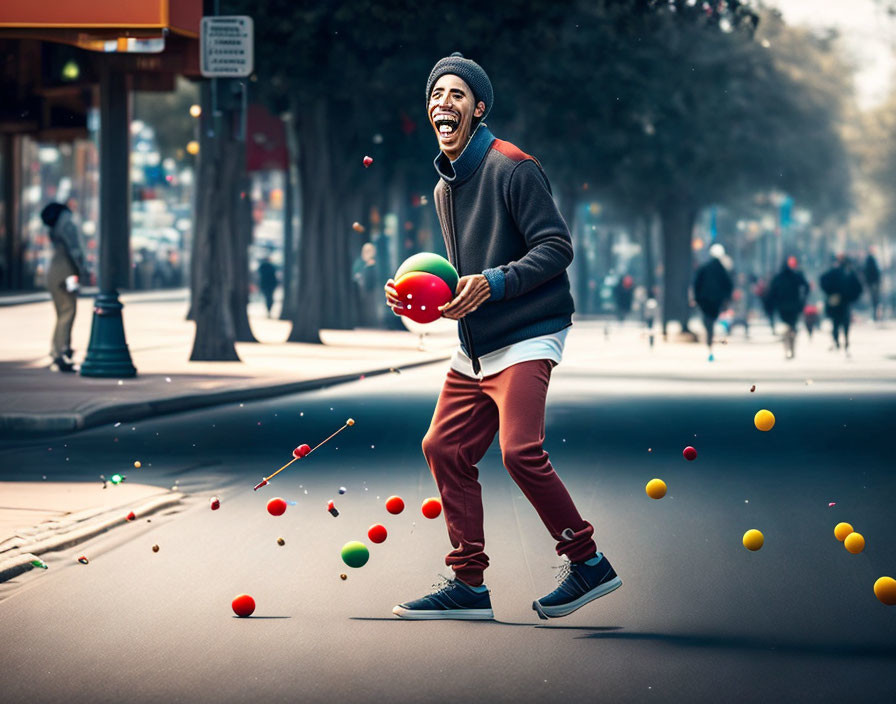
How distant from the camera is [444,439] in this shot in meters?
6.46

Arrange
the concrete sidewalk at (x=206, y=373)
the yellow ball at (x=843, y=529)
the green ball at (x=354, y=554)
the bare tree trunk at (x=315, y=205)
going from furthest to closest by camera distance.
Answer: the bare tree trunk at (x=315, y=205) < the concrete sidewalk at (x=206, y=373) < the yellow ball at (x=843, y=529) < the green ball at (x=354, y=554)

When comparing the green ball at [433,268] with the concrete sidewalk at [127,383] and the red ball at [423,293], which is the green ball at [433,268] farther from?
the concrete sidewalk at [127,383]

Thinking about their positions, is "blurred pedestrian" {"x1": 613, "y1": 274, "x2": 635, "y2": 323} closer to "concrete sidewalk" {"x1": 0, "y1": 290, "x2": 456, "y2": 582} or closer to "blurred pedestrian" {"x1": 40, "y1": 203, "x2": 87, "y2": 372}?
"concrete sidewalk" {"x1": 0, "y1": 290, "x2": 456, "y2": 582}

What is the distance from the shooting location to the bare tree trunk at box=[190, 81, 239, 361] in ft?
77.2

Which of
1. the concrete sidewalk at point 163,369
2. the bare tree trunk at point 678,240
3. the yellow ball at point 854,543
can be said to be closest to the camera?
the yellow ball at point 854,543

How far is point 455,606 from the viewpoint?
257 inches

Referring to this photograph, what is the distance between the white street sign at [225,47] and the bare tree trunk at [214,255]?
2995 mm

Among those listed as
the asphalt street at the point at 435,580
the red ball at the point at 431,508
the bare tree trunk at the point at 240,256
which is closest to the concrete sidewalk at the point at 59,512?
the asphalt street at the point at 435,580

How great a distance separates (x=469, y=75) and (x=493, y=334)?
3.13 ft

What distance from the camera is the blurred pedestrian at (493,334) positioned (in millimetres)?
6234

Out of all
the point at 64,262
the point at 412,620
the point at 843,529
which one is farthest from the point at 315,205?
the point at 412,620

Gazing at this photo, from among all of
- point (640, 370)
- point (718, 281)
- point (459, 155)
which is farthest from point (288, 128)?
point (459, 155)

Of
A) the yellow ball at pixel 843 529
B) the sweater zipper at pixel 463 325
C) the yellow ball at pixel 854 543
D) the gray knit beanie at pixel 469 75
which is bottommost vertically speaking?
the yellow ball at pixel 854 543

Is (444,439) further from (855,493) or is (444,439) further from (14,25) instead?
(14,25)
